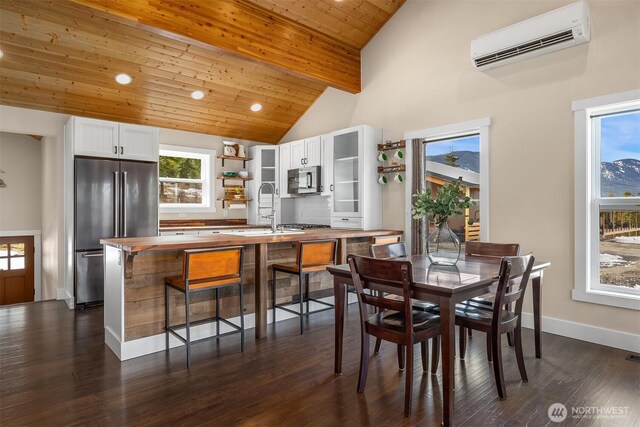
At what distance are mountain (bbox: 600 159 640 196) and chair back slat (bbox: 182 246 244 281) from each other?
11.0 ft

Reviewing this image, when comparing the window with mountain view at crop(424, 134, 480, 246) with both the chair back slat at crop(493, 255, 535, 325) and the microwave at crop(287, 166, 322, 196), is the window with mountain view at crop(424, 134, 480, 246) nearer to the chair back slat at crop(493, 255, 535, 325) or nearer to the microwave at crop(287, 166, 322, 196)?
the microwave at crop(287, 166, 322, 196)

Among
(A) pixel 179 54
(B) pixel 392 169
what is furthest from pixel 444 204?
(A) pixel 179 54

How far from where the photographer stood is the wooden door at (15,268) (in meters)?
6.36

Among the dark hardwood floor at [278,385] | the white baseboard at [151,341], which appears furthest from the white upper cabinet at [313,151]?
the dark hardwood floor at [278,385]

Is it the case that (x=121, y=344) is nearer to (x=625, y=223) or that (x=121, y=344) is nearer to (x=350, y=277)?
(x=350, y=277)

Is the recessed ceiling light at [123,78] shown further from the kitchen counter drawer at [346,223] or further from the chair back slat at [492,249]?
the chair back slat at [492,249]

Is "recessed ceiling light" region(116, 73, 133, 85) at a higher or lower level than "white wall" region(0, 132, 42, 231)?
higher

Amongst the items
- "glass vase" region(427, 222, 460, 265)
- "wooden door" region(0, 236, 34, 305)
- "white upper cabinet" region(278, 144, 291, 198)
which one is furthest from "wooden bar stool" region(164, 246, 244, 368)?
"wooden door" region(0, 236, 34, 305)

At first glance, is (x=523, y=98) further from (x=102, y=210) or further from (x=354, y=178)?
(x=102, y=210)

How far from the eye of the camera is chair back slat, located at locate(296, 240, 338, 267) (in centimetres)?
354

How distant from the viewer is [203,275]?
9.61 feet

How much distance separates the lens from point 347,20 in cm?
483

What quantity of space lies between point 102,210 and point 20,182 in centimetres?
293

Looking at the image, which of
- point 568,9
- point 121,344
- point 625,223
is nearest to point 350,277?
point 121,344
